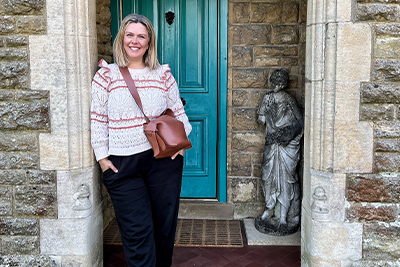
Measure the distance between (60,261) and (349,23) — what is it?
2.86 m

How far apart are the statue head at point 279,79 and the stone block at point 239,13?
0.71m

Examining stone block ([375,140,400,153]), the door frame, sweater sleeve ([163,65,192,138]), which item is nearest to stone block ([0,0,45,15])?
sweater sleeve ([163,65,192,138])

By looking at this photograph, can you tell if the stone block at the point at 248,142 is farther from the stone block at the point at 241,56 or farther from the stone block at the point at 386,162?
the stone block at the point at 386,162

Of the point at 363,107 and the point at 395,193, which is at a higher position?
the point at 363,107

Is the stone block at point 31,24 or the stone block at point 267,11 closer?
the stone block at point 31,24

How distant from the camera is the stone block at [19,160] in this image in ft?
9.74

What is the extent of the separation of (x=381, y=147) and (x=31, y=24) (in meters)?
2.80

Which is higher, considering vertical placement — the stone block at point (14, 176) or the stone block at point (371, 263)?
the stone block at point (14, 176)

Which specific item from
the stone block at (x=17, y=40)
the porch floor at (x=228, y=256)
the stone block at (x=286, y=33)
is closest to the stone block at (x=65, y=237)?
the porch floor at (x=228, y=256)

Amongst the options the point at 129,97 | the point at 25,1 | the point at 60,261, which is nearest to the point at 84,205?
the point at 60,261

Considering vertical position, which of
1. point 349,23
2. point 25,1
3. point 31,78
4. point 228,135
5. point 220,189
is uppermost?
point 25,1

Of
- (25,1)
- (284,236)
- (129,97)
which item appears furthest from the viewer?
(284,236)

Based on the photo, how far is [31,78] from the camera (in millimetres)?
2906

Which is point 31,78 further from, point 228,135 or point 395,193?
point 395,193
